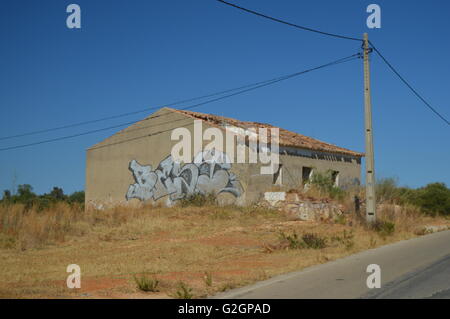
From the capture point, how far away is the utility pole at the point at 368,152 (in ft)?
63.9

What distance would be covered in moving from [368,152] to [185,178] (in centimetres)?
1262

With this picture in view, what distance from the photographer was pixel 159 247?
1581cm

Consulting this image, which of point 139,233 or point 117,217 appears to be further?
point 117,217

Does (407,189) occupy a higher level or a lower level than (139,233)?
higher

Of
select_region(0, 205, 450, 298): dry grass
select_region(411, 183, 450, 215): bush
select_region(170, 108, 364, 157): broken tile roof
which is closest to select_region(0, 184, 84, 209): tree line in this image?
select_region(0, 205, 450, 298): dry grass

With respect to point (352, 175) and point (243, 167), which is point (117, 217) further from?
point (352, 175)

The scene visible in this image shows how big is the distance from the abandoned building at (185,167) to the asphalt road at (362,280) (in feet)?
46.7

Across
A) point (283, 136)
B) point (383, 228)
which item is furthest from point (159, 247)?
point (283, 136)

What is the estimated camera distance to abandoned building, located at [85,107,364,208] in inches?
1084

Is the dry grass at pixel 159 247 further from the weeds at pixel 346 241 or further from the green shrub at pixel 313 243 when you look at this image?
the green shrub at pixel 313 243

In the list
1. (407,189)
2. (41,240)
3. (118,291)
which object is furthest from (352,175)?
(118,291)

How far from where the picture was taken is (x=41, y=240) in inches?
664

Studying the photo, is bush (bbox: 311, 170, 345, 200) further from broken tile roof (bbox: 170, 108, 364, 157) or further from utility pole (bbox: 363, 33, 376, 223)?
utility pole (bbox: 363, 33, 376, 223)
